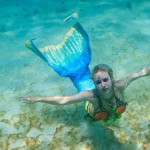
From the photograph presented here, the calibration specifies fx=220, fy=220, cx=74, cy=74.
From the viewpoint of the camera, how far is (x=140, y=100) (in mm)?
4492

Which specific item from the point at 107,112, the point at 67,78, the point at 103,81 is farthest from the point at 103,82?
the point at 67,78

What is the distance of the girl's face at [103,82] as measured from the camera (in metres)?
3.17

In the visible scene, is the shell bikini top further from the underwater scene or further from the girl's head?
the underwater scene

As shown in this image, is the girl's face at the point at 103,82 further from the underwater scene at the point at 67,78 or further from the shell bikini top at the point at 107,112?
the underwater scene at the point at 67,78

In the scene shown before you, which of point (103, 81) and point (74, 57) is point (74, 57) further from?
point (103, 81)

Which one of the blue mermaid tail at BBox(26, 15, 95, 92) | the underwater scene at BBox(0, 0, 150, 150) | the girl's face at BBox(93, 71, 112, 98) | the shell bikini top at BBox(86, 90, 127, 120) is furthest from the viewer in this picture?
the blue mermaid tail at BBox(26, 15, 95, 92)

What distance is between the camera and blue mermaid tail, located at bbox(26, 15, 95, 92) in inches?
170

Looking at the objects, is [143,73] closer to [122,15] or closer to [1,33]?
[122,15]

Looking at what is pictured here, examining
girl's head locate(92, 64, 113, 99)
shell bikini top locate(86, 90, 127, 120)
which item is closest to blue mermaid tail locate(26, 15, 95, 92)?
shell bikini top locate(86, 90, 127, 120)

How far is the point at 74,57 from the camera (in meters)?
4.50

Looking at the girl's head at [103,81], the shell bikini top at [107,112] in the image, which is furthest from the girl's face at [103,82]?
the shell bikini top at [107,112]

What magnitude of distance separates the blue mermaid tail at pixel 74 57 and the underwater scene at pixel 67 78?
0.19 feet

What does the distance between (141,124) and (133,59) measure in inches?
87.2

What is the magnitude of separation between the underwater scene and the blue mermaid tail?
0.19ft
